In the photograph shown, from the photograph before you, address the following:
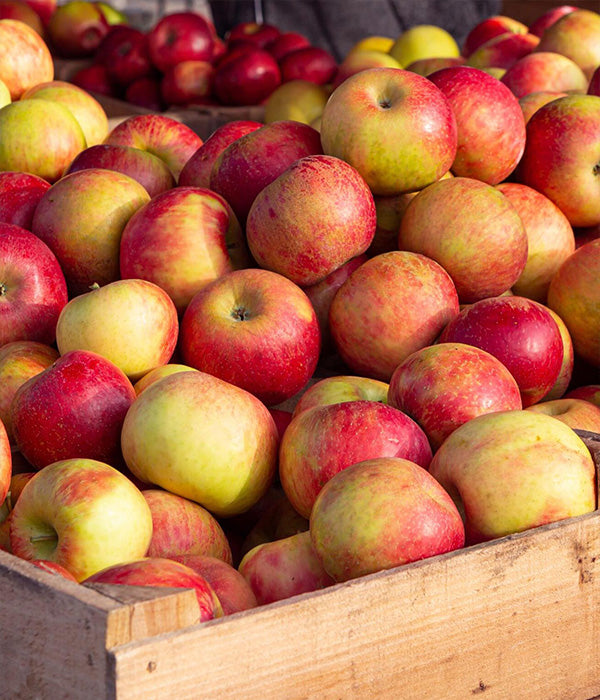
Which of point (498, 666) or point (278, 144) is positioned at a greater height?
point (278, 144)

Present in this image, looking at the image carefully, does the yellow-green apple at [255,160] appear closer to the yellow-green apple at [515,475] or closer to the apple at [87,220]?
the apple at [87,220]

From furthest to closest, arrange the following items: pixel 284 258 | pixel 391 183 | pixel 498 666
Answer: pixel 391 183 < pixel 284 258 < pixel 498 666

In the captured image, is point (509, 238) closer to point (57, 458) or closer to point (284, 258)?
point (284, 258)

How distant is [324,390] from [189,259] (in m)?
0.39

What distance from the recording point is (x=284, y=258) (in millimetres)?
1787

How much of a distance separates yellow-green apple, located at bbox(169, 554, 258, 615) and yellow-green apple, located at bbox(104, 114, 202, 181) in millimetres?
1213

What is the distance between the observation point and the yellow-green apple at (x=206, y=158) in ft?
6.88

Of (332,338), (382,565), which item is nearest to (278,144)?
(332,338)

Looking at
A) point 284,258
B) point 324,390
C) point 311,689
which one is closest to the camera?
point 311,689

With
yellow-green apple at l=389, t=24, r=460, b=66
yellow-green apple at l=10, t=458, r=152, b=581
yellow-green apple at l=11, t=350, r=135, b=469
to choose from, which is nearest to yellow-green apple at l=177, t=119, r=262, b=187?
yellow-green apple at l=11, t=350, r=135, b=469

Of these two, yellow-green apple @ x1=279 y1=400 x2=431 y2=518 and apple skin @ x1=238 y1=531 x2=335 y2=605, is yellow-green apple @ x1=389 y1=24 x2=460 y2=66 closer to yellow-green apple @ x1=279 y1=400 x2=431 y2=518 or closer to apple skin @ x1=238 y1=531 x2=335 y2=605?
yellow-green apple @ x1=279 y1=400 x2=431 y2=518

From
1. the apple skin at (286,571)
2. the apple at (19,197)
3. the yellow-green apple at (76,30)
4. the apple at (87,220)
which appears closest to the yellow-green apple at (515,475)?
the apple skin at (286,571)

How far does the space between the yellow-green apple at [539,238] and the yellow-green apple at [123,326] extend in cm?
77

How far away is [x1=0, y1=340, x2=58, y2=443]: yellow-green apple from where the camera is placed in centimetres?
163
